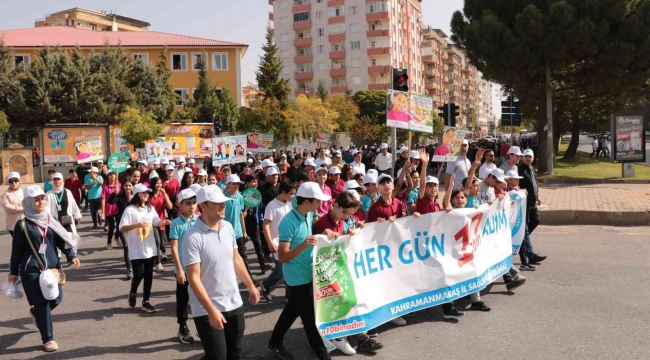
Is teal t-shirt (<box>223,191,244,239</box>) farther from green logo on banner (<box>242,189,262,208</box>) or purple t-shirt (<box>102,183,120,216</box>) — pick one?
purple t-shirt (<box>102,183,120,216</box>)

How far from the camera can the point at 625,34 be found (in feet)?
77.7

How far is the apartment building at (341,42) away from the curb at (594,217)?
68620 millimetres

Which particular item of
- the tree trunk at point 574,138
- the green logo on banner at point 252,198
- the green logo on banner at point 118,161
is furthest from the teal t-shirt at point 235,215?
the tree trunk at point 574,138

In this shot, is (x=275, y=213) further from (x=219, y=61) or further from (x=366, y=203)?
(x=219, y=61)

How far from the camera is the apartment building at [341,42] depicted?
85.6 m

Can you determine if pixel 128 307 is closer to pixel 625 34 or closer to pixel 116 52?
pixel 625 34

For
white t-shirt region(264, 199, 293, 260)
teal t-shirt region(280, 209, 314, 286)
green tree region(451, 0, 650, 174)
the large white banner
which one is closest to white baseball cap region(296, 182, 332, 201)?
Result: teal t-shirt region(280, 209, 314, 286)

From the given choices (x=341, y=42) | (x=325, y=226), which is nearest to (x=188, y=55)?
(x=341, y=42)

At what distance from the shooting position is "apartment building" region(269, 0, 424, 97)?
281ft

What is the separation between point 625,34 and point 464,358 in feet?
73.3

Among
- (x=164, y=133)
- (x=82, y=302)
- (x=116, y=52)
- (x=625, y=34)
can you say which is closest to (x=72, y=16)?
(x=116, y=52)

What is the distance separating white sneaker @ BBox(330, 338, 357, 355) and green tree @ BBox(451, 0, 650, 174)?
21.2m

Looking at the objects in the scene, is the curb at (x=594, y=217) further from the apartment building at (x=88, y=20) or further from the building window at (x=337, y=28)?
the apartment building at (x=88, y=20)

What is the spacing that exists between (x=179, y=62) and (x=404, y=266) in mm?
54327
